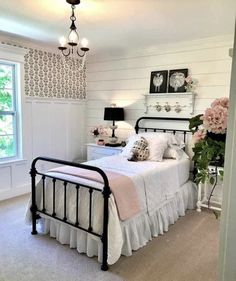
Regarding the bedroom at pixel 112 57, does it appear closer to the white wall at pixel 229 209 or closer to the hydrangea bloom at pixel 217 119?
the hydrangea bloom at pixel 217 119

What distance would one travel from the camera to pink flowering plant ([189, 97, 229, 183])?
1.14 m

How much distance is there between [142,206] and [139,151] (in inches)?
39.8

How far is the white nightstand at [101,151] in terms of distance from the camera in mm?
4317

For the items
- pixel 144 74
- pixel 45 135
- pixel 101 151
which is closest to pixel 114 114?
pixel 101 151

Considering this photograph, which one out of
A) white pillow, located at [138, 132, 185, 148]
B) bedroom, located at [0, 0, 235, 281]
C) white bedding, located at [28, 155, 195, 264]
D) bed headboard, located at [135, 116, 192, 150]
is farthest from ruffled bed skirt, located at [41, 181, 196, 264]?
bedroom, located at [0, 0, 235, 281]

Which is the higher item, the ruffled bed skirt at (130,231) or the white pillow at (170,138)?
the white pillow at (170,138)

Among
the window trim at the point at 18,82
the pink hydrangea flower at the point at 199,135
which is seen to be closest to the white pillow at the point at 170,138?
the window trim at the point at 18,82

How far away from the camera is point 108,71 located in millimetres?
4824

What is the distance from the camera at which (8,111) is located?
4039 millimetres

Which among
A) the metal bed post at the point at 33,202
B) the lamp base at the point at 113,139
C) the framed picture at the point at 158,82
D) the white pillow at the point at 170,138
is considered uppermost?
the framed picture at the point at 158,82

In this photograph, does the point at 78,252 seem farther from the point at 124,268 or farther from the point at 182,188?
the point at 182,188

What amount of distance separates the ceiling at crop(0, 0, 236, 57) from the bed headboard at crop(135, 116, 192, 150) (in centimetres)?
122

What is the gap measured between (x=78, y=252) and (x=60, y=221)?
363mm

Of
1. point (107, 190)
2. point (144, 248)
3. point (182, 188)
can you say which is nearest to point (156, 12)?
point (107, 190)
